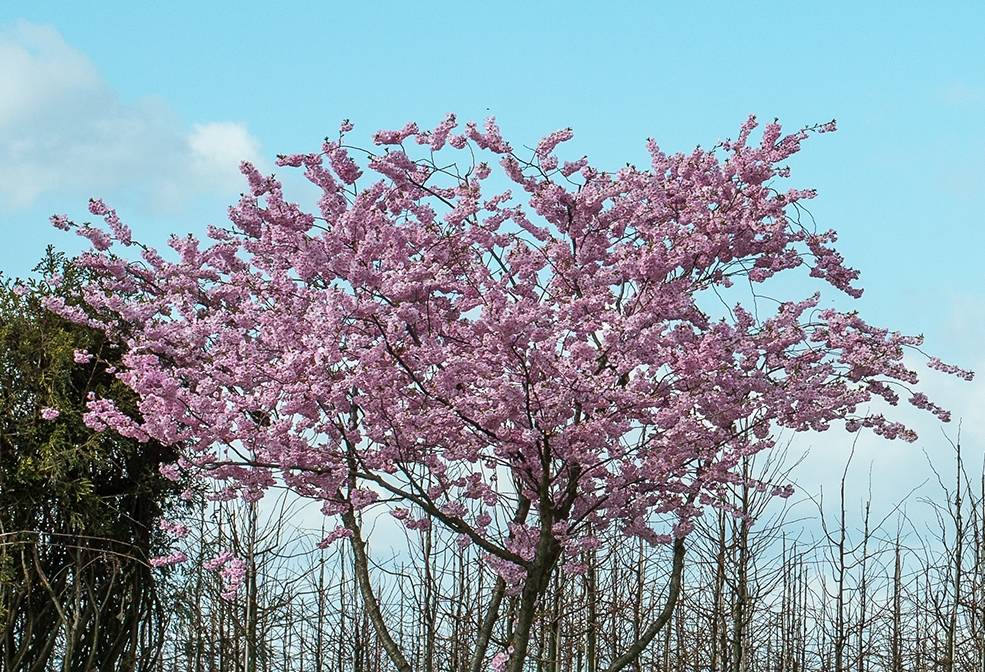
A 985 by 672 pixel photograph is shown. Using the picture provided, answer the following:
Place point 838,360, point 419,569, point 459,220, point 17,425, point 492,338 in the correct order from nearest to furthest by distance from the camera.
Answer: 1. point 492,338
2. point 459,220
3. point 838,360
4. point 17,425
5. point 419,569

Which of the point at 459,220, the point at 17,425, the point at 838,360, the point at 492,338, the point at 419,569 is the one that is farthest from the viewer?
the point at 419,569

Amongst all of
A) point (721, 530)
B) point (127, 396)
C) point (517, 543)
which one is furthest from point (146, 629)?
point (721, 530)

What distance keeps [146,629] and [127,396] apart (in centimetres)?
207

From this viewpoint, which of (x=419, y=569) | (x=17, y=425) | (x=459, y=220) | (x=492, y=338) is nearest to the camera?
(x=492, y=338)

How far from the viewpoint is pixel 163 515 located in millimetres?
9453

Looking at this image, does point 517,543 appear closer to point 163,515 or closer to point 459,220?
point 459,220

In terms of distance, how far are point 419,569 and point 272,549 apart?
1.22m

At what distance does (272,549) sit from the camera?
360 inches

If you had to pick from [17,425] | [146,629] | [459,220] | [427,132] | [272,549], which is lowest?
[146,629]

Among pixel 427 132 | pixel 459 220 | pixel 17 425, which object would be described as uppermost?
pixel 427 132

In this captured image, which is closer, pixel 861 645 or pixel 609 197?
pixel 609 197

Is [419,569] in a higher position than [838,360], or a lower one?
lower

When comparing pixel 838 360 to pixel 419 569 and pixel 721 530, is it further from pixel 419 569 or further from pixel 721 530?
pixel 419 569

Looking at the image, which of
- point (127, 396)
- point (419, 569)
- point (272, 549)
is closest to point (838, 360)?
point (419, 569)
